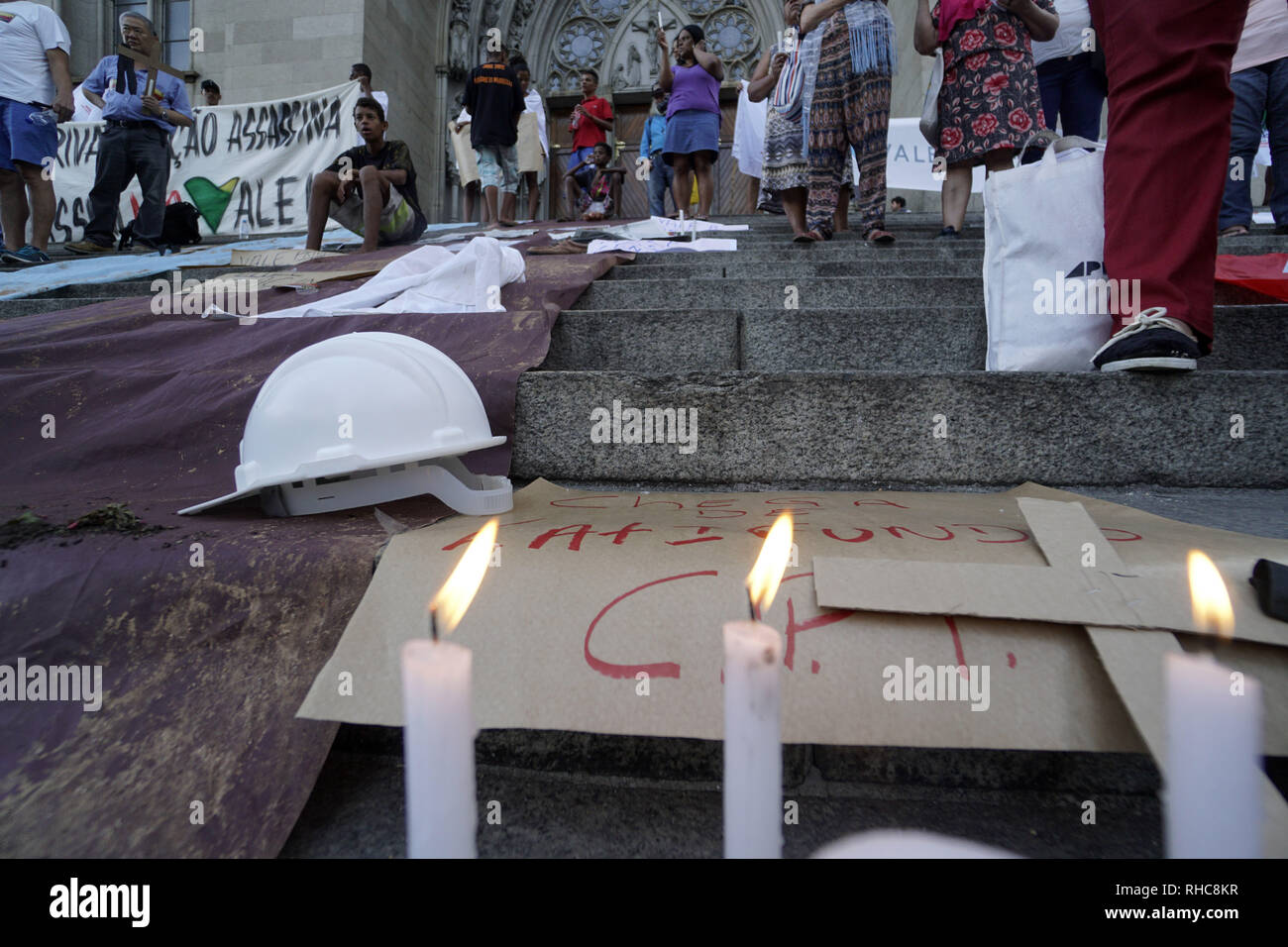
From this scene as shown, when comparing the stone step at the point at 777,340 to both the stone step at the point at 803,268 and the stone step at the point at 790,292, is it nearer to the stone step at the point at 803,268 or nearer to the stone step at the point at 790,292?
the stone step at the point at 790,292

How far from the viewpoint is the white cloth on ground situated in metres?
2.75

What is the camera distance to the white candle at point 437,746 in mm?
267

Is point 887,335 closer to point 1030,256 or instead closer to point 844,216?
point 1030,256

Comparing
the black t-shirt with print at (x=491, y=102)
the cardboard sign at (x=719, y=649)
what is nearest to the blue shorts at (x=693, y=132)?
the black t-shirt with print at (x=491, y=102)

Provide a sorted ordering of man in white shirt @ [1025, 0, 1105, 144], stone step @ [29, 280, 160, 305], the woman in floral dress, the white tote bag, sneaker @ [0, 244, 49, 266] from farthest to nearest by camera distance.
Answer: sneaker @ [0, 244, 49, 266] < stone step @ [29, 280, 160, 305] < man in white shirt @ [1025, 0, 1105, 144] < the woman in floral dress < the white tote bag

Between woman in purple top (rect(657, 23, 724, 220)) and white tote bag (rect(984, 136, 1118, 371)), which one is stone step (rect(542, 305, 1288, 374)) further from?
woman in purple top (rect(657, 23, 724, 220))

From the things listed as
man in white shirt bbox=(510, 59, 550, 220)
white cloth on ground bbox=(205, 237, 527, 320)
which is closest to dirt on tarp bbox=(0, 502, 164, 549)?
white cloth on ground bbox=(205, 237, 527, 320)

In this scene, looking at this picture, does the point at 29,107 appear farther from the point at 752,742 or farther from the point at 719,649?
the point at 752,742

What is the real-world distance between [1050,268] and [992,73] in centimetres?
231

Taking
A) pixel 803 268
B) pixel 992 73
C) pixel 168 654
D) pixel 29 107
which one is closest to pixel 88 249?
pixel 29 107

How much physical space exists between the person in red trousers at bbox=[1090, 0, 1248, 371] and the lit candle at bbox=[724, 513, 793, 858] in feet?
5.57
